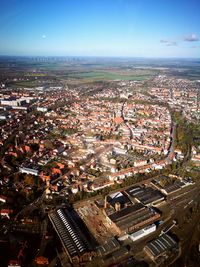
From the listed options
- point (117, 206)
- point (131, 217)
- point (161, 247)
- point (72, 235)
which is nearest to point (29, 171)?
point (72, 235)

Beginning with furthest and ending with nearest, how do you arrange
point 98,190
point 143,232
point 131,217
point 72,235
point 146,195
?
point 98,190, point 146,195, point 131,217, point 143,232, point 72,235

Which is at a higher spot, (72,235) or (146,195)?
(146,195)

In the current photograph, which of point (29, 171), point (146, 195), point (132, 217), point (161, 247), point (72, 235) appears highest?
point (29, 171)

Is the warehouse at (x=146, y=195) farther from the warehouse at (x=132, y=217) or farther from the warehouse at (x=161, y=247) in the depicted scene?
the warehouse at (x=161, y=247)

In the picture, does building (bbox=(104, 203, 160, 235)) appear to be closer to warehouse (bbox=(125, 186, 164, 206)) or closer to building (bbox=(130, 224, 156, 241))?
building (bbox=(130, 224, 156, 241))

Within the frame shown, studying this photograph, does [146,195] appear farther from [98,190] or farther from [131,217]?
[98,190]

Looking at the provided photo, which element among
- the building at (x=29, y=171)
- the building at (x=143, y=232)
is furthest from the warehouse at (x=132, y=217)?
the building at (x=29, y=171)

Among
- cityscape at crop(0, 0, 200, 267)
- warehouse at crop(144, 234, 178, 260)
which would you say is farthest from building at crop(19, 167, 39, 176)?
warehouse at crop(144, 234, 178, 260)

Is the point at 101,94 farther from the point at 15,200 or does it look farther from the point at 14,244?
the point at 14,244
